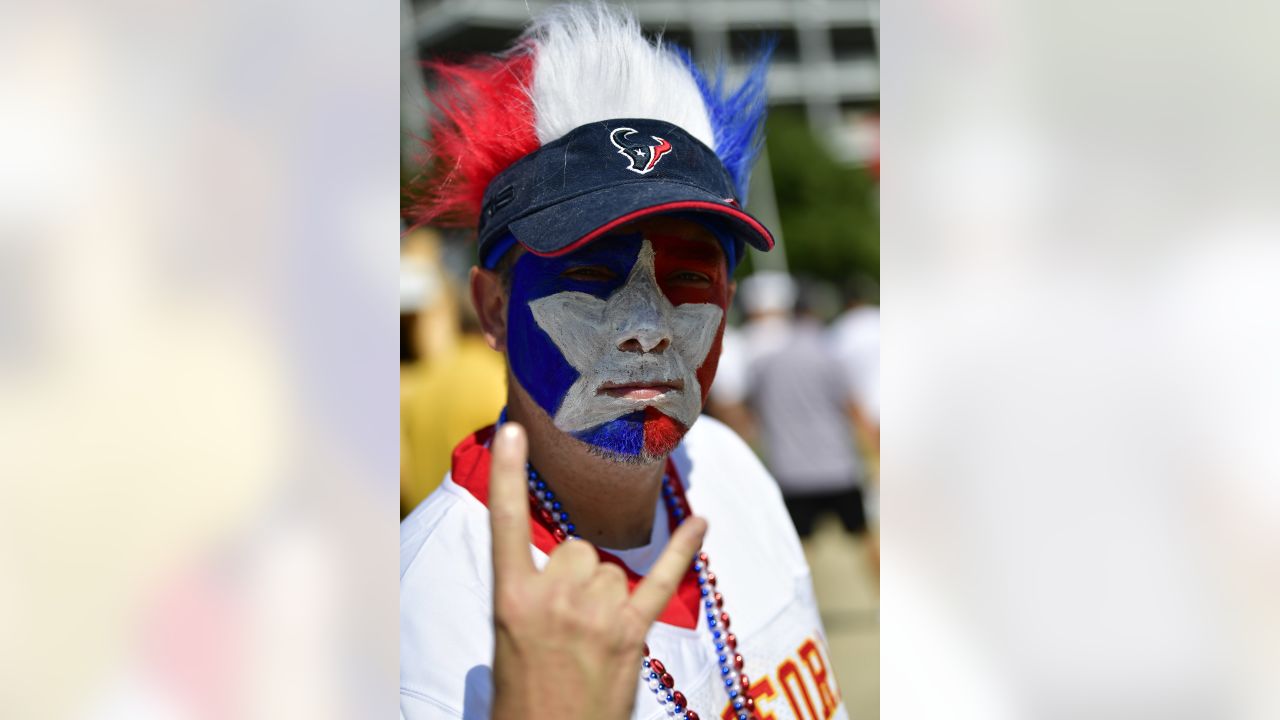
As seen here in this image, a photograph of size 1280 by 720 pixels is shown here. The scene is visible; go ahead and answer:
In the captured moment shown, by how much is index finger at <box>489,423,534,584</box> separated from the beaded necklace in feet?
1.54

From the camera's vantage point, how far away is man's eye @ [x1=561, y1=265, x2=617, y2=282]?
145cm

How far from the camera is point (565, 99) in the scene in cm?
154

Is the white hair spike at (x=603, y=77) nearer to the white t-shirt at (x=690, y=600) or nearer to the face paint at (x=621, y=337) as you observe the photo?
the face paint at (x=621, y=337)

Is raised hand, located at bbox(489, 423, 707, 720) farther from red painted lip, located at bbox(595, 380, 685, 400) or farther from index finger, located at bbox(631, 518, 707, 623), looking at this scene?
red painted lip, located at bbox(595, 380, 685, 400)

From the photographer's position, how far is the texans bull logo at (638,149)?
4.73 feet

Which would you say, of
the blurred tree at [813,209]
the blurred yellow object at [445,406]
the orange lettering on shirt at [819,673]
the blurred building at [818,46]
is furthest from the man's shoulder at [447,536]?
the blurred tree at [813,209]

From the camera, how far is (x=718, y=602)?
169cm

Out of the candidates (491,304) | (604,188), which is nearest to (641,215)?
(604,188)

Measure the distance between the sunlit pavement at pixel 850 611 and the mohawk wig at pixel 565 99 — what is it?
313 cm
